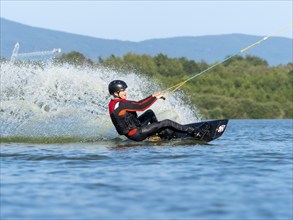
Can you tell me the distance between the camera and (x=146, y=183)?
9.52 metres

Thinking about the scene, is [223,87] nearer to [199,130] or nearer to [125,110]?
[199,130]

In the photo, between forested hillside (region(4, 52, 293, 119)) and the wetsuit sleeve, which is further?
forested hillside (region(4, 52, 293, 119))

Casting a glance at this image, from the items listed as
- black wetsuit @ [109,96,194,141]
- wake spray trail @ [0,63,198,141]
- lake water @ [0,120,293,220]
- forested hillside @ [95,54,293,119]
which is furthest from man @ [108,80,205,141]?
forested hillside @ [95,54,293,119]

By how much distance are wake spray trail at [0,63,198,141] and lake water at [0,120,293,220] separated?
3802mm

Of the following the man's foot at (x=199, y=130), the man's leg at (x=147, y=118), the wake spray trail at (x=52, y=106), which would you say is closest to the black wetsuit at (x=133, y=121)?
the man's foot at (x=199, y=130)

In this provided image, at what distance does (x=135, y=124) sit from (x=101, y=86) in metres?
5.95

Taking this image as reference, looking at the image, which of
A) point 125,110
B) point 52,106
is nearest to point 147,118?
point 125,110

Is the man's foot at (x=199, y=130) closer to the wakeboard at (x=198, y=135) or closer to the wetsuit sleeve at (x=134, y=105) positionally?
the wakeboard at (x=198, y=135)

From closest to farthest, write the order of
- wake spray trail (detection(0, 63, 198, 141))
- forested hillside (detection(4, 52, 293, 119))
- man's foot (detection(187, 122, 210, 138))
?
man's foot (detection(187, 122, 210, 138)) < wake spray trail (detection(0, 63, 198, 141)) < forested hillside (detection(4, 52, 293, 119))

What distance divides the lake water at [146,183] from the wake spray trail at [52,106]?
3802 millimetres

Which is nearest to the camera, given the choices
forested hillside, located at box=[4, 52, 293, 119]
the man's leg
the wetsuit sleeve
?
the wetsuit sleeve

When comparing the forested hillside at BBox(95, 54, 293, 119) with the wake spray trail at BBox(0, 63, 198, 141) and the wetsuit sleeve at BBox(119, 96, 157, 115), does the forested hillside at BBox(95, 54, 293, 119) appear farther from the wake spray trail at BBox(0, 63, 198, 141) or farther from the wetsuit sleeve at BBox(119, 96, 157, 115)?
the wetsuit sleeve at BBox(119, 96, 157, 115)

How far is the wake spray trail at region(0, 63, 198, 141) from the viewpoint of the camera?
712 inches

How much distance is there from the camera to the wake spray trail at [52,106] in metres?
18.1
